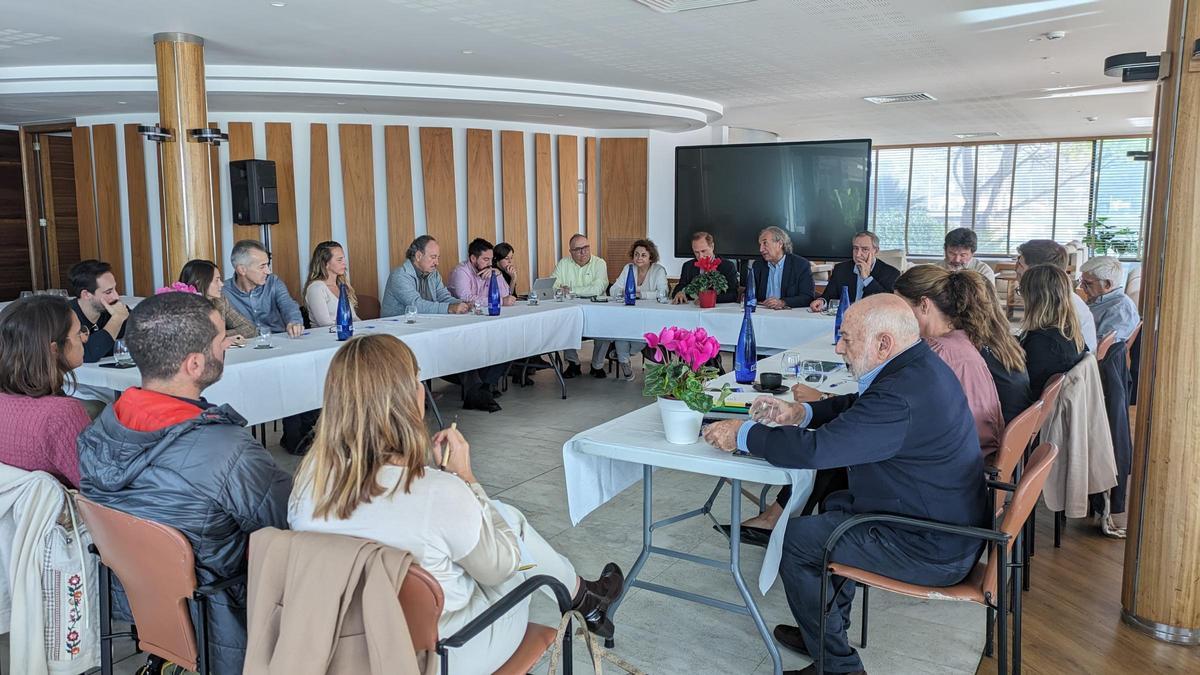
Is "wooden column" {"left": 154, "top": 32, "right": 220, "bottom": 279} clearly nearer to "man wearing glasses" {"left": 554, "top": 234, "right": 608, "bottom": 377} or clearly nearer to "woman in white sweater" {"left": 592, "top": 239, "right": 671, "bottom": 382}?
"man wearing glasses" {"left": 554, "top": 234, "right": 608, "bottom": 377}

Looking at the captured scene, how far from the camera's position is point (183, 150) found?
592cm

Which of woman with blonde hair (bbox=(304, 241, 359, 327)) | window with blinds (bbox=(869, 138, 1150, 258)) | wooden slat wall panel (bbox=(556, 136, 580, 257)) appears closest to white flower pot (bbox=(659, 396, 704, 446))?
woman with blonde hair (bbox=(304, 241, 359, 327))

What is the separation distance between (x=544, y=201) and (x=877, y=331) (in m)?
8.60

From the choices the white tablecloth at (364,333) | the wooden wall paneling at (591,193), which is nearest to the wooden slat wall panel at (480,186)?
the wooden wall paneling at (591,193)

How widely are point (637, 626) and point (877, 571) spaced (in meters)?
0.96

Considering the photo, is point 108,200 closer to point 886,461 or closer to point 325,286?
point 325,286

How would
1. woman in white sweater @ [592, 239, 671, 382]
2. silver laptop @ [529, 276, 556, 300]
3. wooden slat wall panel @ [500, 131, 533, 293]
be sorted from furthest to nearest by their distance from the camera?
wooden slat wall panel @ [500, 131, 533, 293] < silver laptop @ [529, 276, 556, 300] < woman in white sweater @ [592, 239, 671, 382]

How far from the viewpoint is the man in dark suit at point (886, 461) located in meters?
2.29

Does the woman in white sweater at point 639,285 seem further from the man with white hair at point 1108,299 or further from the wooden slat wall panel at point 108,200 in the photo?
the wooden slat wall panel at point 108,200

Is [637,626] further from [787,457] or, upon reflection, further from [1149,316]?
[1149,316]

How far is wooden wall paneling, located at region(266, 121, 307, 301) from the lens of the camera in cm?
866

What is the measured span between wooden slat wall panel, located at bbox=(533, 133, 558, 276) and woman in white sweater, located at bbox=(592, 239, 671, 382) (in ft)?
11.2

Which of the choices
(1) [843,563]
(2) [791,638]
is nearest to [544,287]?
(2) [791,638]

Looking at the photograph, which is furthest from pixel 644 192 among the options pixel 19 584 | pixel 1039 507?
pixel 19 584
